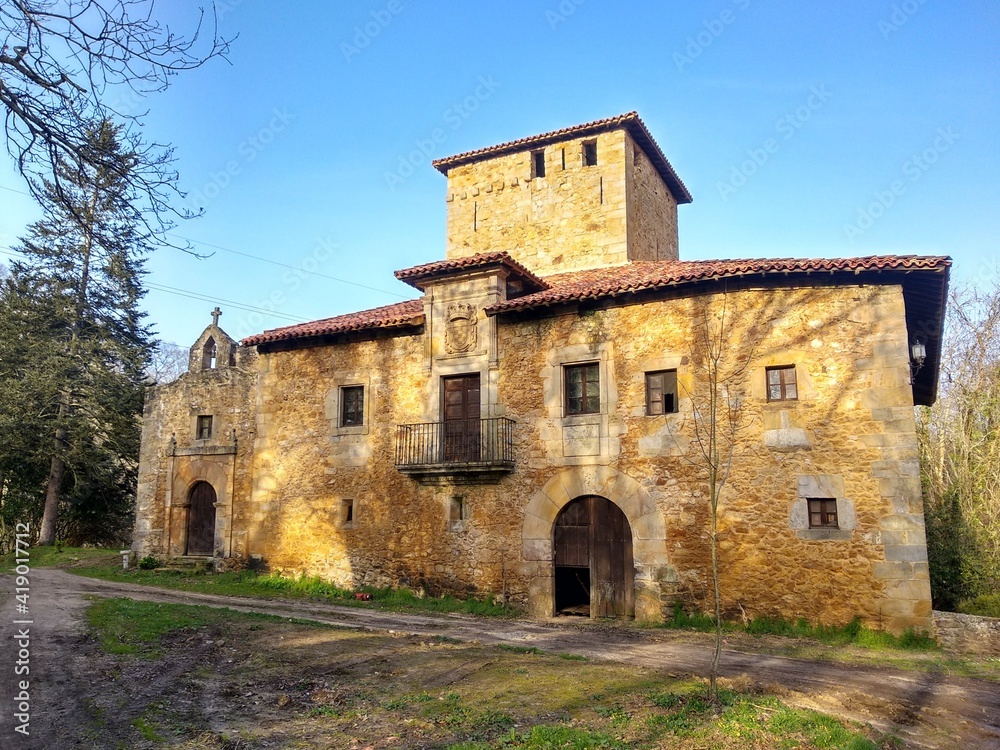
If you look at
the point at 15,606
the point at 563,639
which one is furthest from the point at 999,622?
the point at 15,606

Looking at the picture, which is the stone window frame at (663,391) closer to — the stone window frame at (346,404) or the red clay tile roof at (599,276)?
the red clay tile roof at (599,276)

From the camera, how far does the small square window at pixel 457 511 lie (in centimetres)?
1441

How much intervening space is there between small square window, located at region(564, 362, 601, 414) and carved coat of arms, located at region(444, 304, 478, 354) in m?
2.25

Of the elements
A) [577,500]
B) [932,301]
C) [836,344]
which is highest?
[932,301]

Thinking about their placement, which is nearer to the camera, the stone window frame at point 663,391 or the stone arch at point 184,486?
the stone window frame at point 663,391

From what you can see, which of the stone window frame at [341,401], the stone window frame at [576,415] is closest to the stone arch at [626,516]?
the stone window frame at [576,415]

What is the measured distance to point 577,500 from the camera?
13461mm

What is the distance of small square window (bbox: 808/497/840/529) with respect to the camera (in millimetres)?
11414

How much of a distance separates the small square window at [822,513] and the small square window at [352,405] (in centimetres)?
941

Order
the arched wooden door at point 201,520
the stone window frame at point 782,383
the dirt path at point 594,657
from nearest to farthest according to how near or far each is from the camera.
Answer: the dirt path at point 594,657 → the stone window frame at point 782,383 → the arched wooden door at point 201,520

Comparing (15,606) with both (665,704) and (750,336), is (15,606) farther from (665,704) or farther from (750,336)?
(750,336)

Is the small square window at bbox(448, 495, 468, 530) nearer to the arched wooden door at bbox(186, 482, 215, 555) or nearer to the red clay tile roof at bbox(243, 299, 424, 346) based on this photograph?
the red clay tile roof at bbox(243, 299, 424, 346)

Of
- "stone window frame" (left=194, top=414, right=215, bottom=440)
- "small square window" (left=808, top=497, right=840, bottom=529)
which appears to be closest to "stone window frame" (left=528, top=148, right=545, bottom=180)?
"stone window frame" (left=194, top=414, right=215, bottom=440)

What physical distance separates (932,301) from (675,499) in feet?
18.1
